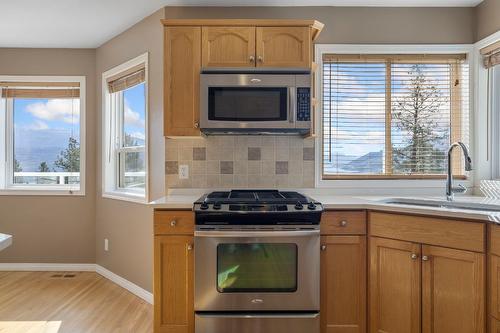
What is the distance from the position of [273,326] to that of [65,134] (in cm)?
302

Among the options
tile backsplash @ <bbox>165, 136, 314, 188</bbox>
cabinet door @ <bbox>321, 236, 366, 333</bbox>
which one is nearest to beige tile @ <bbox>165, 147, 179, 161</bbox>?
tile backsplash @ <bbox>165, 136, 314, 188</bbox>

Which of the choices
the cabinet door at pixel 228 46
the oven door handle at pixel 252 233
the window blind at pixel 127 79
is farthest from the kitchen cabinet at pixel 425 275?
the window blind at pixel 127 79

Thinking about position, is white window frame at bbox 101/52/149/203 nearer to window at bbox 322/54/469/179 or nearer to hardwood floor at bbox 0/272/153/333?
hardwood floor at bbox 0/272/153/333

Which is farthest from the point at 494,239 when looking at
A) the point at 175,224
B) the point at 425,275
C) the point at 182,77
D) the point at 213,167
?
the point at 182,77

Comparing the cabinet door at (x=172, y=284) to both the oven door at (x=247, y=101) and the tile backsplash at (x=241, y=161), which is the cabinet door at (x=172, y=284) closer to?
the tile backsplash at (x=241, y=161)

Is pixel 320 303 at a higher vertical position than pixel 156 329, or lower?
higher

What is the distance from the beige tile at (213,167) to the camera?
2.55 meters

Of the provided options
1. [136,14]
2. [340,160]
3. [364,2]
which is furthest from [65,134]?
[364,2]

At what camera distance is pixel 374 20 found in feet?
8.38

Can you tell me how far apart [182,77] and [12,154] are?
259cm

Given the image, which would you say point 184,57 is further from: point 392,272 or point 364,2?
point 392,272

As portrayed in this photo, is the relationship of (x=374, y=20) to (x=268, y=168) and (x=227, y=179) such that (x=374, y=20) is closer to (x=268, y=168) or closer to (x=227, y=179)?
(x=268, y=168)

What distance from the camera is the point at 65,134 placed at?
3473 mm

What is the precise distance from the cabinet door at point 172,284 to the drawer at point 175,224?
0.04 m
